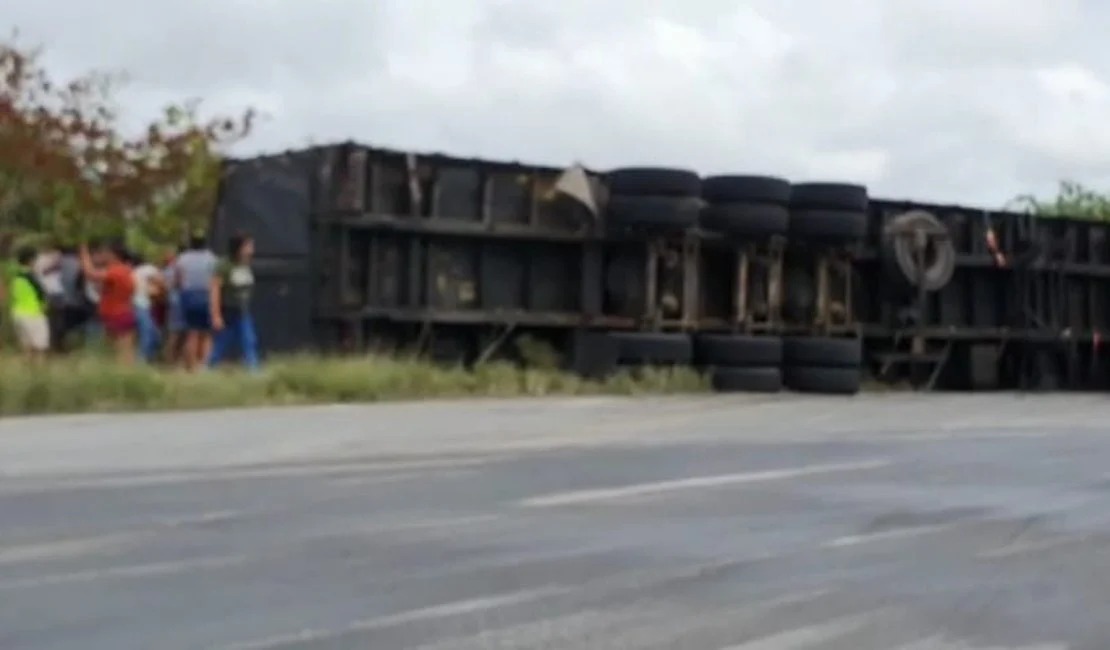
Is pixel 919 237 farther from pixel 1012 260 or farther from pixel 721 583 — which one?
pixel 721 583

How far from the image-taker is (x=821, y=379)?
25797 mm

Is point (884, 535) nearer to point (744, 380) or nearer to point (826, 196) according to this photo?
point (744, 380)

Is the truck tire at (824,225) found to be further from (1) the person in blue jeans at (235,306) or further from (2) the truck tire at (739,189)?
(1) the person in blue jeans at (235,306)

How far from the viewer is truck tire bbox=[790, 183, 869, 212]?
86.7 feet

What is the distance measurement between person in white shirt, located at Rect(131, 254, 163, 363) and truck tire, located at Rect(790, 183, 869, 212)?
23.2ft

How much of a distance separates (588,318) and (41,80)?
16.3 meters

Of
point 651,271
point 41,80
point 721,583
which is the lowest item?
point 721,583

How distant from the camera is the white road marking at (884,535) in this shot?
11119 mm

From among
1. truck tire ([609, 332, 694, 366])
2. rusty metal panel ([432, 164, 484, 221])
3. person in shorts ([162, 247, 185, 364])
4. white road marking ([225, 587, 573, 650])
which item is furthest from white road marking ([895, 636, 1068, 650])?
person in shorts ([162, 247, 185, 364])

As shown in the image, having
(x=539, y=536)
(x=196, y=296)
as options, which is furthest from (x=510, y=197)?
(x=539, y=536)

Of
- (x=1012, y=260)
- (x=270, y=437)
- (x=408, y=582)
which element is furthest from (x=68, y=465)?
(x=1012, y=260)

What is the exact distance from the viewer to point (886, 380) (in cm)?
2808

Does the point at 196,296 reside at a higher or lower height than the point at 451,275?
lower

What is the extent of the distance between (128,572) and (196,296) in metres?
14.4
